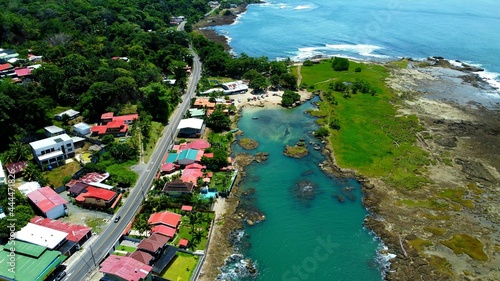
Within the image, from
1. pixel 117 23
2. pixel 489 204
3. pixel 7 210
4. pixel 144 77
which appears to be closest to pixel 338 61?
pixel 144 77

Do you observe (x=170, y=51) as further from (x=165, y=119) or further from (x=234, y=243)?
(x=234, y=243)

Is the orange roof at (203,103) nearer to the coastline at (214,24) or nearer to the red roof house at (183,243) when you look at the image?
the red roof house at (183,243)

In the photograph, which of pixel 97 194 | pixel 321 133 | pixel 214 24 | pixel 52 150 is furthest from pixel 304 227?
pixel 214 24

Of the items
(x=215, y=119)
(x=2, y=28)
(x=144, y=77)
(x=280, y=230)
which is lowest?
(x=280, y=230)

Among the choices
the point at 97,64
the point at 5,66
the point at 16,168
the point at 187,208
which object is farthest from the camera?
the point at 97,64

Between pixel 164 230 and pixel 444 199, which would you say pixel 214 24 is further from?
pixel 164 230
